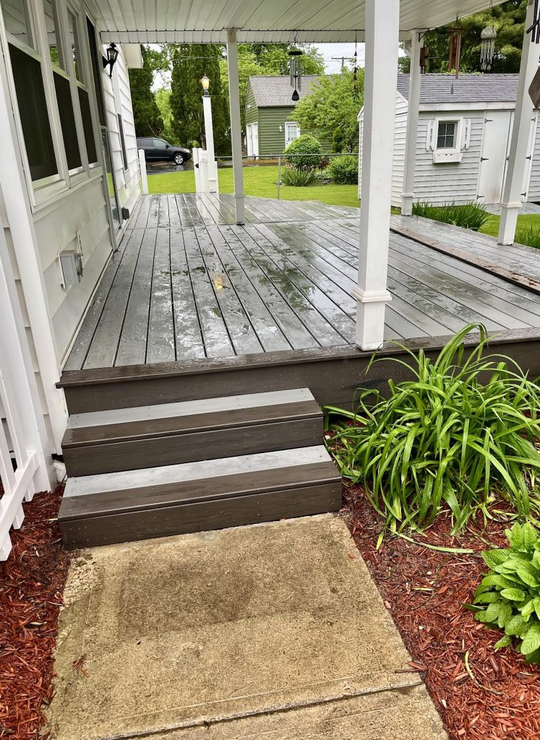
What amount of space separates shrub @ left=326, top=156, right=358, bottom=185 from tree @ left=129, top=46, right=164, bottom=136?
12.3m

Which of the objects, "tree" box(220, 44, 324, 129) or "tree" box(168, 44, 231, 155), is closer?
"tree" box(168, 44, 231, 155)

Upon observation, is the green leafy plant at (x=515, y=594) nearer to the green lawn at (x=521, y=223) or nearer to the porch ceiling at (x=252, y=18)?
the porch ceiling at (x=252, y=18)

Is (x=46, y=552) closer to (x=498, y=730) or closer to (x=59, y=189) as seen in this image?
(x=498, y=730)

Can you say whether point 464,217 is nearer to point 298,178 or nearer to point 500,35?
point 298,178

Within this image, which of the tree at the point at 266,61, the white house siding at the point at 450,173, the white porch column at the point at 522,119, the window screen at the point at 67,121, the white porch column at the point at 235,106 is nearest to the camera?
the window screen at the point at 67,121

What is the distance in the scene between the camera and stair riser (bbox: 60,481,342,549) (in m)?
2.32

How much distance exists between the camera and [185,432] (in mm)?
2564

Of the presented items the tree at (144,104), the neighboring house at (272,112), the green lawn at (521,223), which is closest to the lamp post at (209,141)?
the green lawn at (521,223)

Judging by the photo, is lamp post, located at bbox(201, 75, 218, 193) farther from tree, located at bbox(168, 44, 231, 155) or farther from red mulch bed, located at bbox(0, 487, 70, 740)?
tree, located at bbox(168, 44, 231, 155)

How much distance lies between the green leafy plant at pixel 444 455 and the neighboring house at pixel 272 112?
78.8 feet

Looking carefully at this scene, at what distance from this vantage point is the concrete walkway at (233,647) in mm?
1613

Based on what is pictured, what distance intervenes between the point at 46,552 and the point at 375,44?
2.61 meters

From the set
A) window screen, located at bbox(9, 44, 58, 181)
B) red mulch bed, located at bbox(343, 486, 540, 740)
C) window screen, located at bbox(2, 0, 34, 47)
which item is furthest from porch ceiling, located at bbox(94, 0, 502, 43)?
red mulch bed, located at bbox(343, 486, 540, 740)

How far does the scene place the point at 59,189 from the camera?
3.19 m
